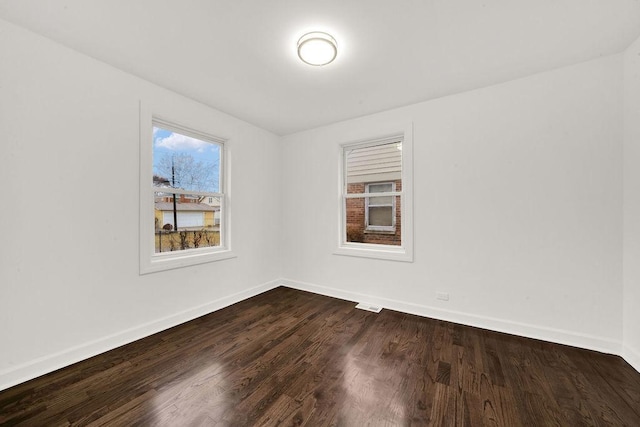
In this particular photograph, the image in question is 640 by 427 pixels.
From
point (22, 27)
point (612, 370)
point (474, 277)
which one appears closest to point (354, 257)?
point (474, 277)

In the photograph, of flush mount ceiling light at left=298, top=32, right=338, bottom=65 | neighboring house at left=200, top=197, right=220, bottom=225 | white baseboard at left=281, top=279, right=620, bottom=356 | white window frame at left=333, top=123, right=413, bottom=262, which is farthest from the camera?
neighboring house at left=200, top=197, right=220, bottom=225

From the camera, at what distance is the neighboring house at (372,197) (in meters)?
3.74

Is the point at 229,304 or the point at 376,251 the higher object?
the point at 376,251

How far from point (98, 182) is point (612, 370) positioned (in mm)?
4580

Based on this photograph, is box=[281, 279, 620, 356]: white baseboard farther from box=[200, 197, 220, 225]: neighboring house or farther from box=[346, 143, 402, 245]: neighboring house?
box=[200, 197, 220, 225]: neighboring house

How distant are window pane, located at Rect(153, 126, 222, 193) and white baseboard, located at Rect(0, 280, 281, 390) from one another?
1.49m

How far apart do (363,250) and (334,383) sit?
6.24 ft

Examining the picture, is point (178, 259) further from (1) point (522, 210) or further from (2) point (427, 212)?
(1) point (522, 210)

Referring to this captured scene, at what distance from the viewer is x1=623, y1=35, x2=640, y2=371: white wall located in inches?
78.6

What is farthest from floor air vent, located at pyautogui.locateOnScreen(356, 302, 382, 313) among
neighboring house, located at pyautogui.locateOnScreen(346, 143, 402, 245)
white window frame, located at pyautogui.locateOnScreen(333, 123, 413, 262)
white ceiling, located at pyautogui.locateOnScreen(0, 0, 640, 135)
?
white ceiling, located at pyautogui.locateOnScreen(0, 0, 640, 135)

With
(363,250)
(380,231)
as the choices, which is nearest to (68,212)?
(363,250)

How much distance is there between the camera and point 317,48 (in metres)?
2.02

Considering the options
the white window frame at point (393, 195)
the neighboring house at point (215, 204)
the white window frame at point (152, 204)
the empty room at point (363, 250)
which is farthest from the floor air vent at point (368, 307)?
the neighboring house at point (215, 204)

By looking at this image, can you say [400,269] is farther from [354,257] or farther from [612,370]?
[612,370]
